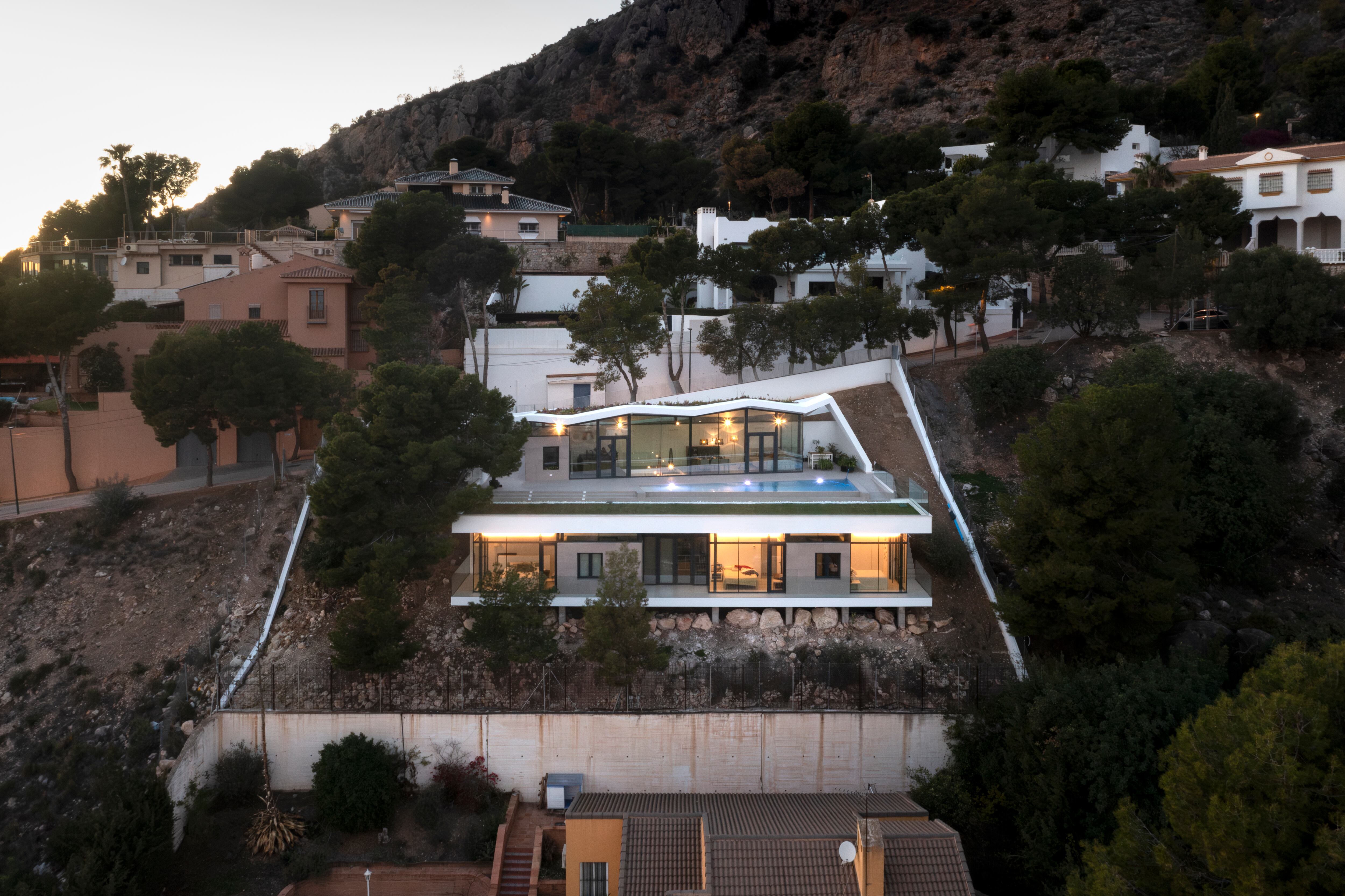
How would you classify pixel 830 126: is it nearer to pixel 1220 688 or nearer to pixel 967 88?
pixel 967 88

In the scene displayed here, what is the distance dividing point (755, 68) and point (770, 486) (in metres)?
68.6

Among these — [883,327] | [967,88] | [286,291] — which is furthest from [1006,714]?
[967,88]

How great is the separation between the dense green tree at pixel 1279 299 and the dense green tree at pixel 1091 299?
2.95 metres

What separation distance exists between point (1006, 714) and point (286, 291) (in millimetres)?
33573

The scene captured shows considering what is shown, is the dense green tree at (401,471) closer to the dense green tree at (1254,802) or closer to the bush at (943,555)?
the bush at (943,555)

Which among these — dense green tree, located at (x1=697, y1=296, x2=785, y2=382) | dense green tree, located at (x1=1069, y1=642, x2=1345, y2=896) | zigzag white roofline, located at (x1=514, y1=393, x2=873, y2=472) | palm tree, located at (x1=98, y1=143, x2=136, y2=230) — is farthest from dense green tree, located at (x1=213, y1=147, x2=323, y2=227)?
dense green tree, located at (x1=1069, y1=642, x2=1345, y2=896)

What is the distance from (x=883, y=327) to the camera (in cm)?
3422

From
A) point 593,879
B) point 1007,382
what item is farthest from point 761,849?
point 1007,382

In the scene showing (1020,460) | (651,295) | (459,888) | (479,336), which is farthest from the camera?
(479,336)

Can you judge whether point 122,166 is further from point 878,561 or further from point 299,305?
point 878,561

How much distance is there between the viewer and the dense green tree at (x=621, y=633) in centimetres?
2008

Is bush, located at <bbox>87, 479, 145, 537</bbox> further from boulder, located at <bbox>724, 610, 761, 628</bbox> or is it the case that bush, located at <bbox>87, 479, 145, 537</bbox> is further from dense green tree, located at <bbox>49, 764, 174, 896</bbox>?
boulder, located at <bbox>724, 610, 761, 628</bbox>

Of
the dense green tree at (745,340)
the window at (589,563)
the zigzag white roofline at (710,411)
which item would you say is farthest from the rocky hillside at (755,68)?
the window at (589,563)

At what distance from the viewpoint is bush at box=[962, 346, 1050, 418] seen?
30938mm
